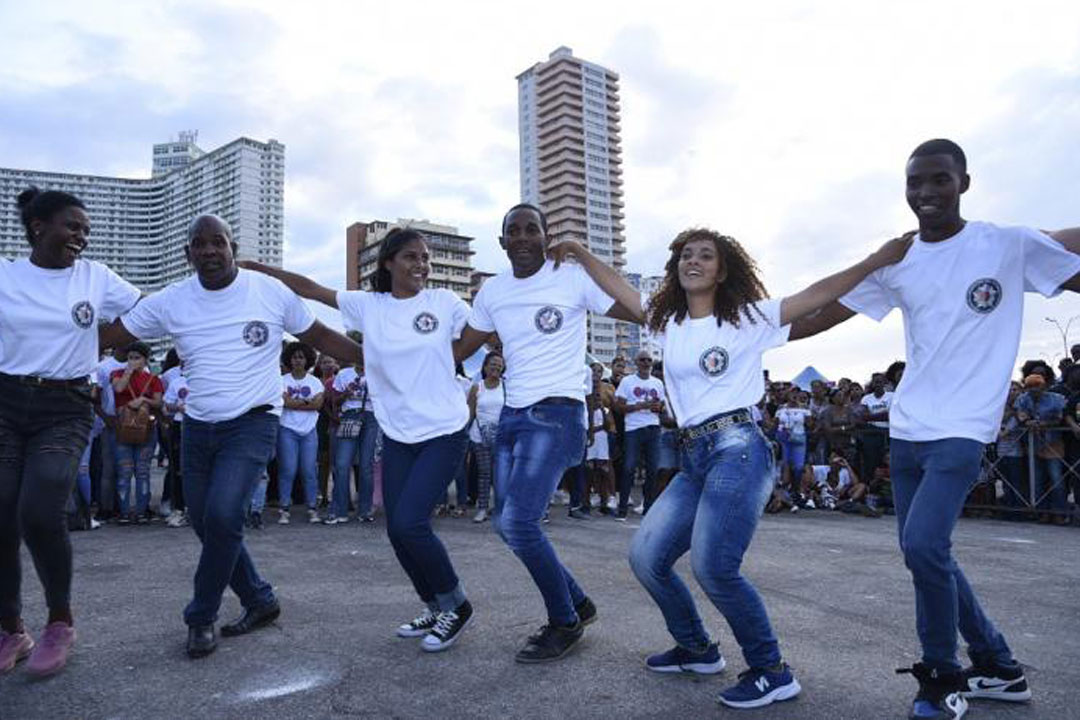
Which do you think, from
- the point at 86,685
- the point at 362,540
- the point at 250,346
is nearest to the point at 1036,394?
the point at 362,540

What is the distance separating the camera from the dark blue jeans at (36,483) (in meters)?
3.66

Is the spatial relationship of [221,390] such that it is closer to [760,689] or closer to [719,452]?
[719,452]

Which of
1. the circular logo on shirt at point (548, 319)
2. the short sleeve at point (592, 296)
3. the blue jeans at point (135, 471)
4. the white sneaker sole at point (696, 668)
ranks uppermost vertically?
the short sleeve at point (592, 296)

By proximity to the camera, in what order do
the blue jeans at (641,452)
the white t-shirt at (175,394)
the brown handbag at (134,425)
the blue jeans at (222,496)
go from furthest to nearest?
the blue jeans at (641,452), the white t-shirt at (175,394), the brown handbag at (134,425), the blue jeans at (222,496)

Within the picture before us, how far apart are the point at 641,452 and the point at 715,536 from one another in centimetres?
752

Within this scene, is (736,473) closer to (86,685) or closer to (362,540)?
(86,685)

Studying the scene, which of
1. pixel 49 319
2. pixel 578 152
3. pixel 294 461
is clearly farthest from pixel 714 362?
pixel 578 152

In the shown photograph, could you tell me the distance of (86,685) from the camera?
3.36 meters

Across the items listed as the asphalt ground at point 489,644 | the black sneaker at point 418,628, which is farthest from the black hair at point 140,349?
the black sneaker at point 418,628

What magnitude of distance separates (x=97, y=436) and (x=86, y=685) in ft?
22.5

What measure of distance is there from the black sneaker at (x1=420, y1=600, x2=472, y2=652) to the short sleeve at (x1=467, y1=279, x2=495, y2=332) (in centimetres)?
144

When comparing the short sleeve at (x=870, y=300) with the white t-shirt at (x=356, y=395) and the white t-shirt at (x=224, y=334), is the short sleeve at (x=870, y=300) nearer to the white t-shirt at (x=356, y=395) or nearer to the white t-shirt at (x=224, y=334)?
the white t-shirt at (x=224, y=334)

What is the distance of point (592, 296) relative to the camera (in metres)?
4.15

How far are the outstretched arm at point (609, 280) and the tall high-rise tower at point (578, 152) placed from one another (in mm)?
127426
